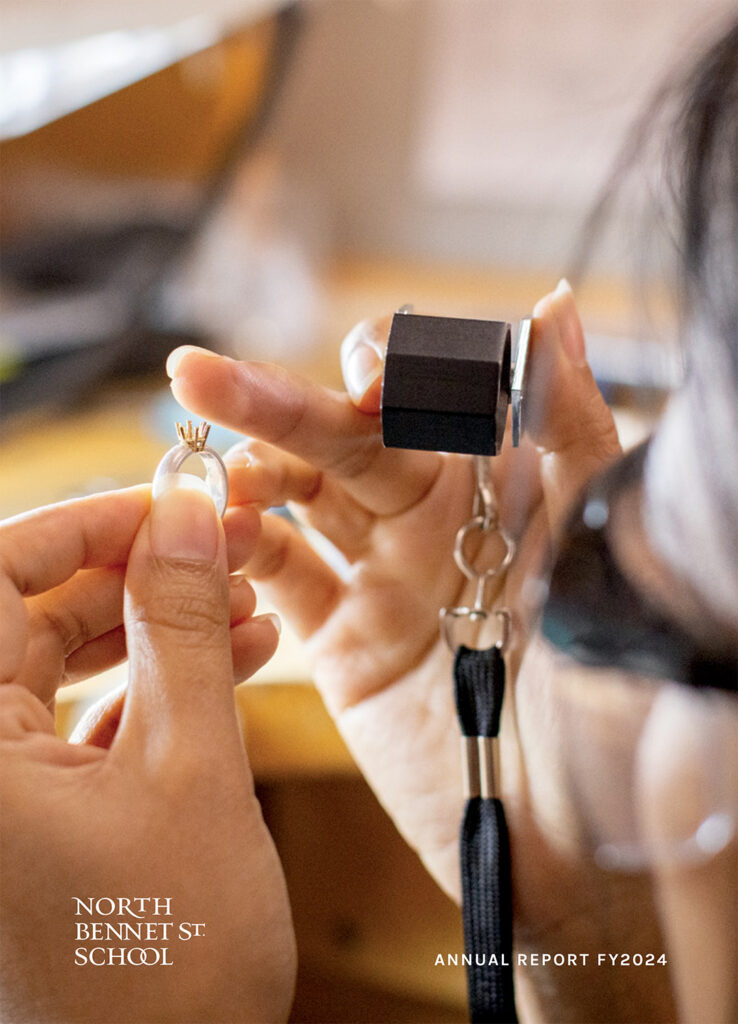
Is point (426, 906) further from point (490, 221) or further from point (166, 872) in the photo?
point (490, 221)

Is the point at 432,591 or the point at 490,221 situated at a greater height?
the point at 490,221

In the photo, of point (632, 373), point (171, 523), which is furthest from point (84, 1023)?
point (632, 373)

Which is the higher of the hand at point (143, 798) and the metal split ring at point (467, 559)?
the metal split ring at point (467, 559)

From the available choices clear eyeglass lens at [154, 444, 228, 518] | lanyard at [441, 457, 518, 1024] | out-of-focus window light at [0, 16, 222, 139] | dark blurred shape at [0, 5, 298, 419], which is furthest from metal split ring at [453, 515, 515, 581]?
dark blurred shape at [0, 5, 298, 419]

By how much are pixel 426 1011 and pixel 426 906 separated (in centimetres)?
4

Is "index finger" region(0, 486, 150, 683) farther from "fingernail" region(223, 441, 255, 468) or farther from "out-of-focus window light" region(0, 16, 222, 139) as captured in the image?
"out-of-focus window light" region(0, 16, 222, 139)

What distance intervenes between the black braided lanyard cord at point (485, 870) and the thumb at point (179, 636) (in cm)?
10

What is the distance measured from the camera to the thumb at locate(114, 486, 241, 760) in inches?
12.6

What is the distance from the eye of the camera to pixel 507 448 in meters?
0.39

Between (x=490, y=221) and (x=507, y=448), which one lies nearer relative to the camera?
(x=507, y=448)

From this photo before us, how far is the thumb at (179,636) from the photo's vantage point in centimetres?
32

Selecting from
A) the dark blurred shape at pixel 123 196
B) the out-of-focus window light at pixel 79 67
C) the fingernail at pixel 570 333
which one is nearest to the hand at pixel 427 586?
the fingernail at pixel 570 333

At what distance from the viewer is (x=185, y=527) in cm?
33

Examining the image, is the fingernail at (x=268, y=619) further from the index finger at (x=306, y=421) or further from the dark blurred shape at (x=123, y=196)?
the dark blurred shape at (x=123, y=196)
